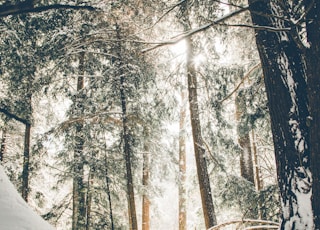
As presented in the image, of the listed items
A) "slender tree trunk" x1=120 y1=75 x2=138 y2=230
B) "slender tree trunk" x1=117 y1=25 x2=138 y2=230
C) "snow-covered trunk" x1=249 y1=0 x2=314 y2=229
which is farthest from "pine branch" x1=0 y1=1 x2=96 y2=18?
"slender tree trunk" x1=120 y1=75 x2=138 y2=230

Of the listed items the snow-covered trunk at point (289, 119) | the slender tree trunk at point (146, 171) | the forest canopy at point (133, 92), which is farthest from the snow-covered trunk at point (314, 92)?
the slender tree trunk at point (146, 171)

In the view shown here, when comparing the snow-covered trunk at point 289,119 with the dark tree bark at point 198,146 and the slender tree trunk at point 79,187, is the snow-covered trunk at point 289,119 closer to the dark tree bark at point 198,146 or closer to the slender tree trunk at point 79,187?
the dark tree bark at point 198,146

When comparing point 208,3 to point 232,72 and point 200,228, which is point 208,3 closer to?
point 232,72

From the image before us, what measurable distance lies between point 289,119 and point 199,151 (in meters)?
4.46

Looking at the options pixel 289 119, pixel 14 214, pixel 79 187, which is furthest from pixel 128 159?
pixel 14 214

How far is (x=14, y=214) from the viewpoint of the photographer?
1296 mm

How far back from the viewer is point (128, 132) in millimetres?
6926

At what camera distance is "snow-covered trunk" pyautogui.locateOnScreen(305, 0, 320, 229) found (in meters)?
2.09

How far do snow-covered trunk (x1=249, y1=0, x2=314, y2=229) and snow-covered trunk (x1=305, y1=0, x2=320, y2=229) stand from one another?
0.44 feet

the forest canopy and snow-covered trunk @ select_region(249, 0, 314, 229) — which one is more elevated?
the forest canopy

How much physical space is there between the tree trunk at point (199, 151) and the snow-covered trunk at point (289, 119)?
4.24 meters

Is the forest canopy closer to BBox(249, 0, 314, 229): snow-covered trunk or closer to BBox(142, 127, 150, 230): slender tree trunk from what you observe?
BBox(142, 127, 150, 230): slender tree trunk

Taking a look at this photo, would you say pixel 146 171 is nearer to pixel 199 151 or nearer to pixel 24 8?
pixel 199 151

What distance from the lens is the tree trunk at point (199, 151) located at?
6.48 metres
